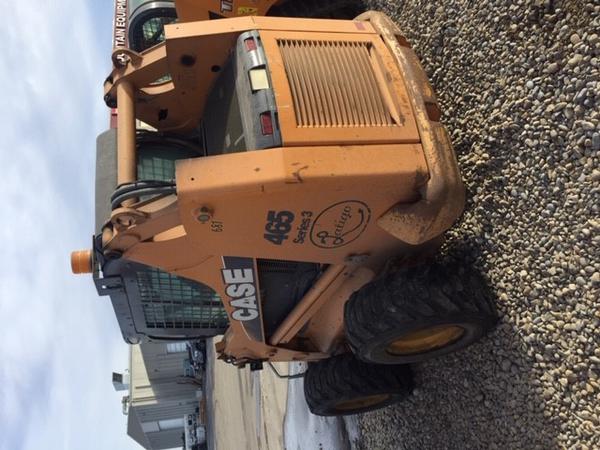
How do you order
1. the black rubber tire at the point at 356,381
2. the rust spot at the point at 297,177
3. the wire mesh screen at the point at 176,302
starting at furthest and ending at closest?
the black rubber tire at the point at 356,381
the wire mesh screen at the point at 176,302
the rust spot at the point at 297,177

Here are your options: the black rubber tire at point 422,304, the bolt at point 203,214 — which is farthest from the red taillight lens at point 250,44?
the black rubber tire at point 422,304

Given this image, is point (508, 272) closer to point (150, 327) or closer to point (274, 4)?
A: point (150, 327)

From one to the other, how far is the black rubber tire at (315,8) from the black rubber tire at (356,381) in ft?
9.09

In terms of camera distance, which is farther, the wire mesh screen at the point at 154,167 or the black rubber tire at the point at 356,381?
the black rubber tire at the point at 356,381

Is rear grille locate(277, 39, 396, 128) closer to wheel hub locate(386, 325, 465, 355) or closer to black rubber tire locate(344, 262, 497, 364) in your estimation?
black rubber tire locate(344, 262, 497, 364)

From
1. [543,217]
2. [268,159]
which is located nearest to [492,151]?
[543,217]

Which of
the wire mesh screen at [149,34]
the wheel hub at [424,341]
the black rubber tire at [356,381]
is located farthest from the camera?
the wire mesh screen at [149,34]

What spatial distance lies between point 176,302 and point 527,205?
2.16 meters

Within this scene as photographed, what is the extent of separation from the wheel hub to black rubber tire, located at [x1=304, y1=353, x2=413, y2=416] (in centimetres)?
64

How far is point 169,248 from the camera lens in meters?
2.95

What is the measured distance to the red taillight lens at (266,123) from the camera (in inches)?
101

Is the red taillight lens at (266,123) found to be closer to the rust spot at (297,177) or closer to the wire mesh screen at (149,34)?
the rust spot at (297,177)

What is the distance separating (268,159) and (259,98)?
1.11 ft

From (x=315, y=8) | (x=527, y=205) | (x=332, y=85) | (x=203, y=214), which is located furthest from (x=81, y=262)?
(x=315, y=8)
